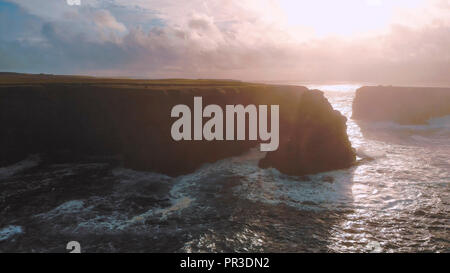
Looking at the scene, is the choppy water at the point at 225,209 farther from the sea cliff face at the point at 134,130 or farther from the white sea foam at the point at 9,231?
the sea cliff face at the point at 134,130

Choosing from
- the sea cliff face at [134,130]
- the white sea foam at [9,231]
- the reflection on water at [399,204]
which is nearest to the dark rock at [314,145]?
the sea cliff face at [134,130]

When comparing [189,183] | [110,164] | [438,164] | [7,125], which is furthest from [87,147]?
[438,164]

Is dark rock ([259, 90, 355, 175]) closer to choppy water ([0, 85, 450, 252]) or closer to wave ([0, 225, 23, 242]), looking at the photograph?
choppy water ([0, 85, 450, 252])

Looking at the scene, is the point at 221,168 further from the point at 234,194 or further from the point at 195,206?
the point at 195,206

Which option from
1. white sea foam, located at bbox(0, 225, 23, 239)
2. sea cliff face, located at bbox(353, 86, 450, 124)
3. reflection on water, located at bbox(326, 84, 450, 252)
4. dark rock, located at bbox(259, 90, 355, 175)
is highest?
sea cliff face, located at bbox(353, 86, 450, 124)

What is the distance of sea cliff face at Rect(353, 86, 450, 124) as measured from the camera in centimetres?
8019

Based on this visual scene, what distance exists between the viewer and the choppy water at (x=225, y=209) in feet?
56.6

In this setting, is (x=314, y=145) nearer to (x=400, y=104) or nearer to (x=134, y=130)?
(x=134, y=130)

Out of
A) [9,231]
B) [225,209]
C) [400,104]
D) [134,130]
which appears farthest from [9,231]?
[400,104]

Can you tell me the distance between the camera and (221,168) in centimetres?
3200

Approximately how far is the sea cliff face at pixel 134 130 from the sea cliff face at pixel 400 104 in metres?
56.5

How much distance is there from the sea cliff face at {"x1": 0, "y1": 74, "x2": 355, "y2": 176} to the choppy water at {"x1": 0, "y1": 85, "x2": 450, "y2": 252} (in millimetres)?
1969

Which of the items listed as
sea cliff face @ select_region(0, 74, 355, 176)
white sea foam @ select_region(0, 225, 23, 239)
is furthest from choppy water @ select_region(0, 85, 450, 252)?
sea cliff face @ select_region(0, 74, 355, 176)
